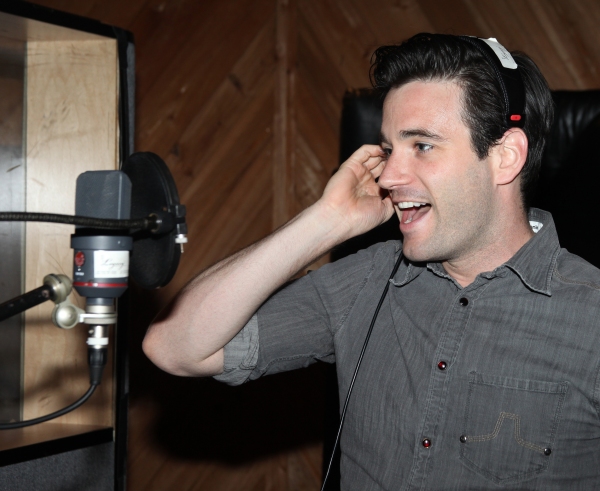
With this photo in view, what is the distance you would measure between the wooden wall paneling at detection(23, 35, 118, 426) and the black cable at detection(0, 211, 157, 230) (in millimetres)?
805

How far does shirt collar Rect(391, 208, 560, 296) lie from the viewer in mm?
1354

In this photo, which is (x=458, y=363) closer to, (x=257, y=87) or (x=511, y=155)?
(x=511, y=155)

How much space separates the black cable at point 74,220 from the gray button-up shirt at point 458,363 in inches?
26.3

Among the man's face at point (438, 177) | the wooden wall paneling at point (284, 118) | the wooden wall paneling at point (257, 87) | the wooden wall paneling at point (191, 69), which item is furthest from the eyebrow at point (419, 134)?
the wooden wall paneling at point (284, 118)

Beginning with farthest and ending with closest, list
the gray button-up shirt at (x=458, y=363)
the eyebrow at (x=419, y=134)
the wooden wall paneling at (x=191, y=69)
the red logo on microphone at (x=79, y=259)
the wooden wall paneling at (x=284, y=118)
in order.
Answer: the wooden wall paneling at (x=284, y=118) < the wooden wall paneling at (x=191, y=69) < the eyebrow at (x=419, y=134) < the gray button-up shirt at (x=458, y=363) < the red logo on microphone at (x=79, y=259)

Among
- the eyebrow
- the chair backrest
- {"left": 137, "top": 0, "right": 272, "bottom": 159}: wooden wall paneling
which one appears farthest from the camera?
{"left": 137, "top": 0, "right": 272, "bottom": 159}: wooden wall paneling

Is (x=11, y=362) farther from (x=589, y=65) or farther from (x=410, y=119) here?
(x=589, y=65)

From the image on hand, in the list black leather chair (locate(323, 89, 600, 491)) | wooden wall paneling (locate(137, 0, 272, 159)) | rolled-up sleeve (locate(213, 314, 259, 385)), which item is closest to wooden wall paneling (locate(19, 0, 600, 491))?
wooden wall paneling (locate(137, 0, 272, 159))

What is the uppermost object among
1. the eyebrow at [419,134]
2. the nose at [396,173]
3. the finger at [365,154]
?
the eyebrow at [419,134]

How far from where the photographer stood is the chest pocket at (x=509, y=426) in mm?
1280

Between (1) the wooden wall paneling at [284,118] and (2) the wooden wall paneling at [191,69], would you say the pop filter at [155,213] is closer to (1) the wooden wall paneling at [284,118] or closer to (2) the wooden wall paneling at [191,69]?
(2) the wooden wall paneling at [191,69]

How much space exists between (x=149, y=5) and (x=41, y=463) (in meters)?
1.55

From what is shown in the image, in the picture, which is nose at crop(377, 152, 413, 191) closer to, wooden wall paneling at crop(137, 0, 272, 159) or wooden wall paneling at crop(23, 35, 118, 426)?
wooden wall paneling at crop(23, 35, 118, 426)

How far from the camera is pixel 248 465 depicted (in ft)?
8.64
